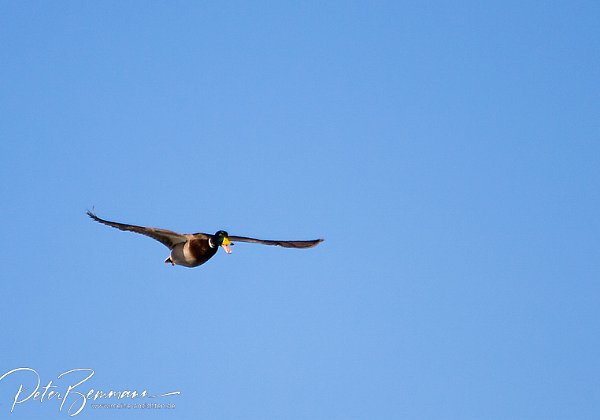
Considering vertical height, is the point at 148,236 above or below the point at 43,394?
above

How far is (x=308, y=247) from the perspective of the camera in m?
37.1

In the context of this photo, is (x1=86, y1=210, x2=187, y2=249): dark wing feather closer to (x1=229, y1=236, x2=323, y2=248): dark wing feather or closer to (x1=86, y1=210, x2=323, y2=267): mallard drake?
(x1=86, y1=210, x2=323, y2=267): mallard drake

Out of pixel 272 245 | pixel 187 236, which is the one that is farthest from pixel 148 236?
pixel 272 245

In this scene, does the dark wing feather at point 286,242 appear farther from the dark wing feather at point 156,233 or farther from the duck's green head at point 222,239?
the dark wing feather at point 156,233

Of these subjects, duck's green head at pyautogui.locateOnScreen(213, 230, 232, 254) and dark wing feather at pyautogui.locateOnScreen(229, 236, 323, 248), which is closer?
duck's green head at pyautogui.locateOnScreen(213, 230, 232, 254)

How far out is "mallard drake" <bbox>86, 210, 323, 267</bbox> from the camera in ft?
119

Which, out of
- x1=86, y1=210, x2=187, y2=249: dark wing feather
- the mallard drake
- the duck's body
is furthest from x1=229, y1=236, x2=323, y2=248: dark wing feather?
x1=86, y1=210, x2=187, y2=249: dark wing feather

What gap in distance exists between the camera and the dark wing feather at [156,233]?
36.5 metres

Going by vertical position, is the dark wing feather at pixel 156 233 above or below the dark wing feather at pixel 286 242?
above

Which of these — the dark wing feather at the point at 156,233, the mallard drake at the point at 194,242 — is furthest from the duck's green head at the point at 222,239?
the dark wing feather at the point at 156,233

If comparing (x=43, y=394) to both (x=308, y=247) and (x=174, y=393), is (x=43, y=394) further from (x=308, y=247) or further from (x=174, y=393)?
(x=308, y=247)

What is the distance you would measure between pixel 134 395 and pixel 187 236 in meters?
6.48

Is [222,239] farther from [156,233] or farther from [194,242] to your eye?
[156,233]

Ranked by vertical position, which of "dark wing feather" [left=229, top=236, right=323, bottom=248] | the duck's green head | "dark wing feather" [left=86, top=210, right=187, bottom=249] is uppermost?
"dark wing feather" [left=86, top=210, right=187, bottom=249]
